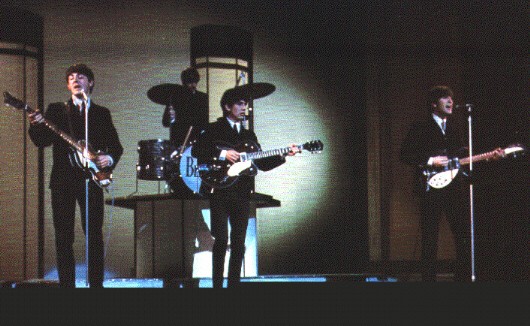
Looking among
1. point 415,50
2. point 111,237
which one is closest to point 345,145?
point 415,50

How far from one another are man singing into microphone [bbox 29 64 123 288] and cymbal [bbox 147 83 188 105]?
97cm

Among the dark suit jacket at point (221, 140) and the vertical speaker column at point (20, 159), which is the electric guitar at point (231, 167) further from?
the vertical speaker column at point (20, 159)

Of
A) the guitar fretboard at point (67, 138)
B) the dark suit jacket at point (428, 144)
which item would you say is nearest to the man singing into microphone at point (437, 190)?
the dark suit jacket at point (428, 144)

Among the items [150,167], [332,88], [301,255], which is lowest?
[301,255]

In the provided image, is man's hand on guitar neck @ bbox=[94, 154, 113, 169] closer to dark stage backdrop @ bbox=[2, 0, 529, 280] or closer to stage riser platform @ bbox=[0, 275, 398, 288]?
stage riser platform @ bbox=[0, 275, 398, 288]

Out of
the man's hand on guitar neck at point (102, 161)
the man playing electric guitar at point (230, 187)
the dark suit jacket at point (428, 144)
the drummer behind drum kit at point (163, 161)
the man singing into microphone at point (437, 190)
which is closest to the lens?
the man's hand on guitar neck at point (102, 161)

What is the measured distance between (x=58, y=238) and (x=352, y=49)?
9.16ft

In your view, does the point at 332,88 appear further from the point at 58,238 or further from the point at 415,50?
the point at 58,238

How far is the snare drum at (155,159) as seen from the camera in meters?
5.78

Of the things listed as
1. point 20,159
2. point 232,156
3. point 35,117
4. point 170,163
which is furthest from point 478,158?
point 20,159

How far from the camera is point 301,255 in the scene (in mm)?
6508

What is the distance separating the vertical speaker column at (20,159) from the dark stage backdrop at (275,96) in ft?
0.56

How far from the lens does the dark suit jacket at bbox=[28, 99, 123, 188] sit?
4.87 meters

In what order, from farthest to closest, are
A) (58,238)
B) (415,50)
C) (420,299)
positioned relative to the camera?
(415,50)
(58,238)
(420,299)
